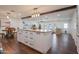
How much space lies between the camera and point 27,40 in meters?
2.22

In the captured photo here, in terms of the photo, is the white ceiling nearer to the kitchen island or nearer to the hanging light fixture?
the hanging light fixture

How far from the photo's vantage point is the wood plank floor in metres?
2.04

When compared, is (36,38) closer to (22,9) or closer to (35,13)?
(35,13)

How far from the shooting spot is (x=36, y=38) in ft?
7.18

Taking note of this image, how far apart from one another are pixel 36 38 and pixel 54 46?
0.39 meters

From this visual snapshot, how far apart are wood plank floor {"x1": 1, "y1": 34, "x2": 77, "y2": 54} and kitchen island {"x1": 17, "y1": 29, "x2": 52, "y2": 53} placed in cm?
8

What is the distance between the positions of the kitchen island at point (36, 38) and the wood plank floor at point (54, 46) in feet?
0.26

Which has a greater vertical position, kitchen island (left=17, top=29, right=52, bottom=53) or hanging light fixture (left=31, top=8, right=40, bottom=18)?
hanging light fixture (left=31, top=8, right=40, bottom=18)

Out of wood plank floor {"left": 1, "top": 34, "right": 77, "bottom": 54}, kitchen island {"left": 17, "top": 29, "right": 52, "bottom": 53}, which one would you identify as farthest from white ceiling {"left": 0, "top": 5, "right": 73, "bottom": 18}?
wood plank floor {"left": 1, "top": 34, "right": 77, "bottom": 54}

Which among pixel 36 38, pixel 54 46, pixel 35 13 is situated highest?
pixel 35 13

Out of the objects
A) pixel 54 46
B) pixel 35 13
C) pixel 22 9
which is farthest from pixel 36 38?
pixel 22 9

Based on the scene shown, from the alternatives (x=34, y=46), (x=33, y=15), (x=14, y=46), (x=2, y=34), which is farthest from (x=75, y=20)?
(x=2, y=34)
